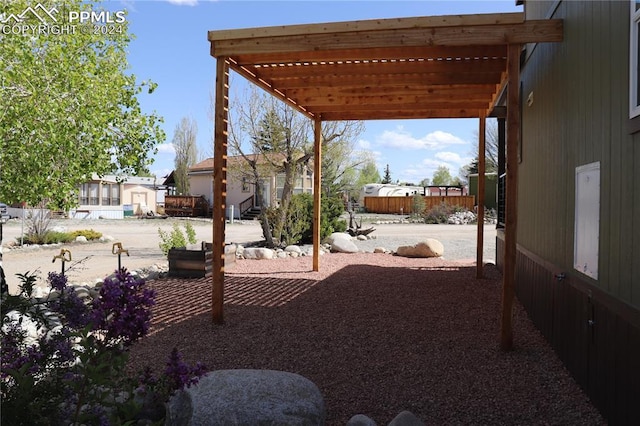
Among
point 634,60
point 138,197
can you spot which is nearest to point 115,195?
point 138,197

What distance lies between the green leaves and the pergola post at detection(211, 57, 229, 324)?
6.88 feet

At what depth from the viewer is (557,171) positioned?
4.76 meters

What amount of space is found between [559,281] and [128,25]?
786 cm

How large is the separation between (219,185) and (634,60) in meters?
3.96

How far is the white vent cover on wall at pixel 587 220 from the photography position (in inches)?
138

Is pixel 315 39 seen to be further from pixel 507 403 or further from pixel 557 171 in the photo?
pixel 507 403

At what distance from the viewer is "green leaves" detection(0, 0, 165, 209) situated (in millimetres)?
6223

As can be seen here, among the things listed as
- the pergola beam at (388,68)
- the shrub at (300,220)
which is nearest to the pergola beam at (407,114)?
the pergola beam at (388,68)

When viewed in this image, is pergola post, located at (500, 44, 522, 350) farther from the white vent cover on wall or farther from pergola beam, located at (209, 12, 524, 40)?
the white vent cover on wall

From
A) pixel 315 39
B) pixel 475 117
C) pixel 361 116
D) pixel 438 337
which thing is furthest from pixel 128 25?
pixel 438 337

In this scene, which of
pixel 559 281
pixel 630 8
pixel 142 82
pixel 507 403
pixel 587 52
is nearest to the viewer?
pixel 630 8

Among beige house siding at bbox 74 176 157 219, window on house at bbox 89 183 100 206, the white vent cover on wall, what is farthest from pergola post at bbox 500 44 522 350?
window on house at bbox 89 183 100 206

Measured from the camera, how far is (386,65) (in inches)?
248

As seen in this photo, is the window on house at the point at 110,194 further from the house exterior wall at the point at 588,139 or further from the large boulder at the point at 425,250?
the house exterior wall at the point at 588,139
